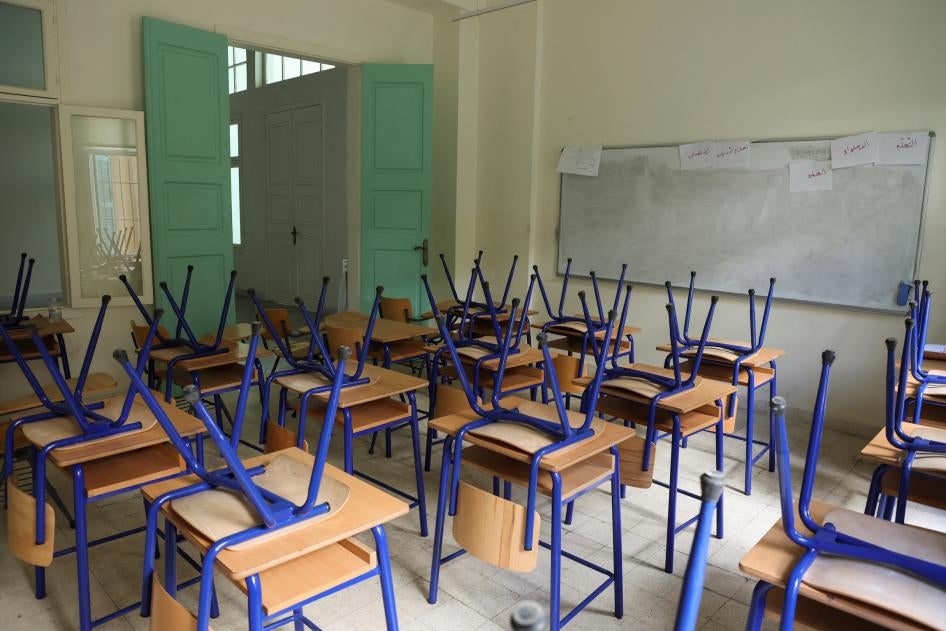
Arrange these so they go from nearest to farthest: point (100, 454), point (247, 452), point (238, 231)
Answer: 1. point (100, 454)
2. point (247, 452)
3. point (238, 231)

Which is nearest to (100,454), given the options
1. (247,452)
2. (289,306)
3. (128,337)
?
(247,452)

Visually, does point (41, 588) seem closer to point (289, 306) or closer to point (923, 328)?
point (923, 328)

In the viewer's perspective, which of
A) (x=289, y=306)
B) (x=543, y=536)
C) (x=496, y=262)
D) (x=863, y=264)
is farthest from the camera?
(x=289, y=306)

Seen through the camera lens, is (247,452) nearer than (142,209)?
Yes

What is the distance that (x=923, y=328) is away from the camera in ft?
9.51

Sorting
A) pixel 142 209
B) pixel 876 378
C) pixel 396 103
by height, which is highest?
pixel 396 103

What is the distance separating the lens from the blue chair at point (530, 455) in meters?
1.76

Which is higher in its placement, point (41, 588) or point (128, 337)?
point (128, 337)

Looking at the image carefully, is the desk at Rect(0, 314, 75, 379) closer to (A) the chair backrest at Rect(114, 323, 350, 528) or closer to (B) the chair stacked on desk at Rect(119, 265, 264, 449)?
(B) the chair stacked on desk at Rect(119, 265, 264, 449)

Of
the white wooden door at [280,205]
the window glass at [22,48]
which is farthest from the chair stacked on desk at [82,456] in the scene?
the white wooden door at [280,205]

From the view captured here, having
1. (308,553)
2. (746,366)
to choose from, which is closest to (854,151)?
(746,366)

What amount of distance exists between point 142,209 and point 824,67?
423cm

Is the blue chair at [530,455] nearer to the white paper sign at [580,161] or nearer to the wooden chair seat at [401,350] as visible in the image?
the wooden chair seat at [401,350]

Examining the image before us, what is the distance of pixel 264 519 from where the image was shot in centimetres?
131
